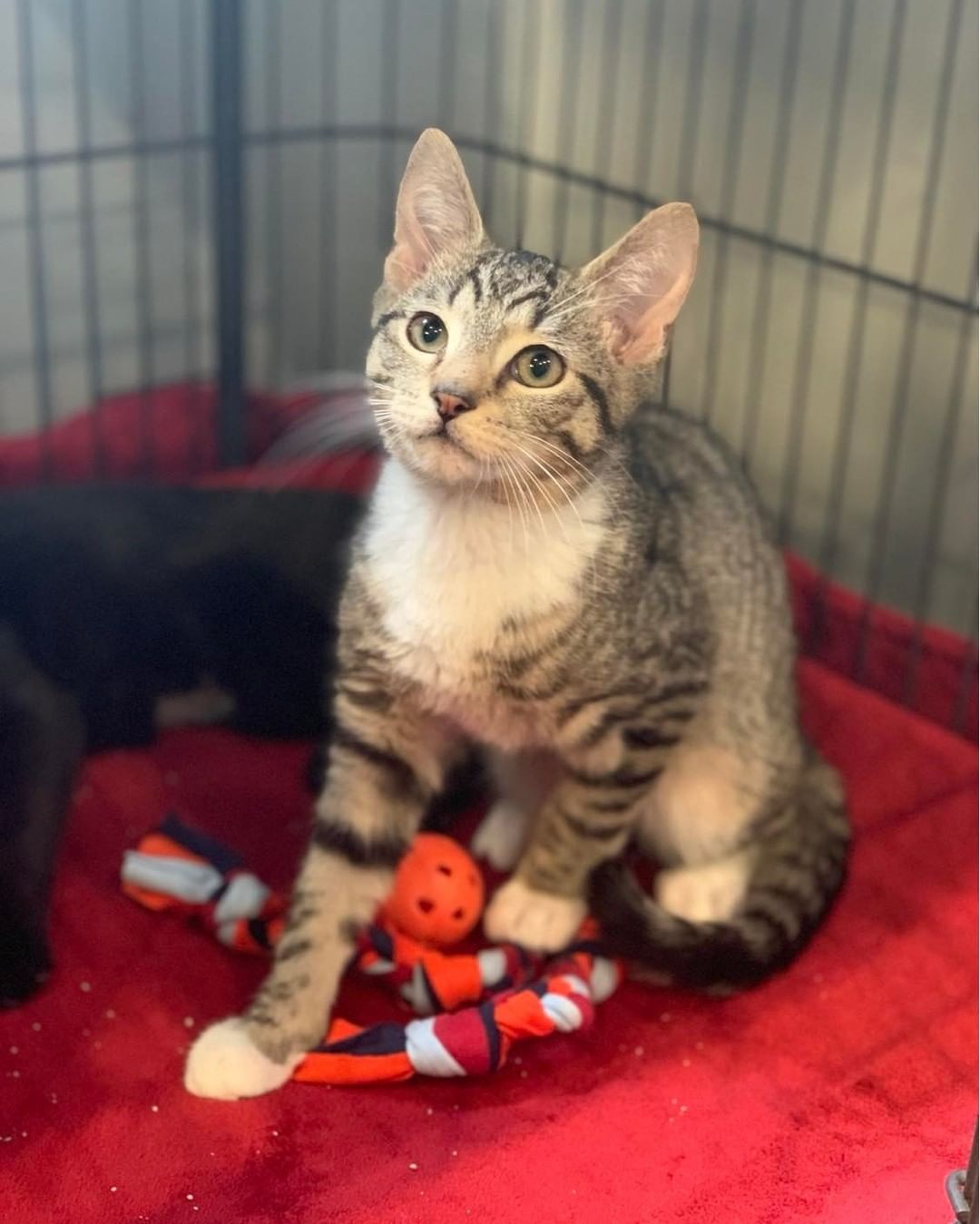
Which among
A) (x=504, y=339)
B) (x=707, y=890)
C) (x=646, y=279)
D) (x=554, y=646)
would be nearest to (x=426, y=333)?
(x=504, y=339)

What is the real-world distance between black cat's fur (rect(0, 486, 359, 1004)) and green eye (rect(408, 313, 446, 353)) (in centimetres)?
61

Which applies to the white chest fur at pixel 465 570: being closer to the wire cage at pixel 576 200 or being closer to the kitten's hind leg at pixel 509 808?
the kitten's hind leg at pixel 509 808

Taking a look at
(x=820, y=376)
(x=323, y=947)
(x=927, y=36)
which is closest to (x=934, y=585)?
(x=820, y=376)

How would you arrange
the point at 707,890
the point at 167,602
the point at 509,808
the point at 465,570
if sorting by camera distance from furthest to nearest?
the point at 167,602 → the point at 509,808 → the point at 707,890 → the point at 465,570

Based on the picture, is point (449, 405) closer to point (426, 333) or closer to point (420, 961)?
point (426, 333)

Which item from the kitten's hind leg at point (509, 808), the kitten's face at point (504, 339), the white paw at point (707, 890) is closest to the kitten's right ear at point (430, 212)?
the kitten's face at point (504, 339)

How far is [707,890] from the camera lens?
1645 millimetres

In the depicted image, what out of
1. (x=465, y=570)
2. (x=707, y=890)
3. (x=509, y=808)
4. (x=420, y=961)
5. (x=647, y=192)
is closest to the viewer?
(x=465, y=570)

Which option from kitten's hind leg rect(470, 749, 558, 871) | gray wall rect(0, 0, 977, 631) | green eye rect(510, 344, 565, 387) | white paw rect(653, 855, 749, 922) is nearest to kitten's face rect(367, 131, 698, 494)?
green eye rect(510, 344, 565, 387)

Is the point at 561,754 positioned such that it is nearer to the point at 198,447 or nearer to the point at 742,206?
the point at 742,206

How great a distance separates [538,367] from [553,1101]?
68 centimetres

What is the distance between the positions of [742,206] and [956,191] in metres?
0.33

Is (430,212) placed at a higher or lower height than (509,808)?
higher

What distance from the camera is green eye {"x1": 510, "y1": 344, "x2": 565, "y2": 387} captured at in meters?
1.29
